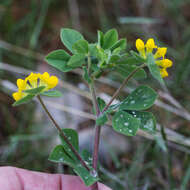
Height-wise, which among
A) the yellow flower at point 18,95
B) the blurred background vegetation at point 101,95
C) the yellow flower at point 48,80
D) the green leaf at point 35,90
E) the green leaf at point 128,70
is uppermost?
the green leaf at point 128,70

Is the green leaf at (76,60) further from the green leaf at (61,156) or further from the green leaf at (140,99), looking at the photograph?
the green leaf at (61,156)

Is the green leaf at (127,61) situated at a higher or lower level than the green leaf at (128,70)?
higher

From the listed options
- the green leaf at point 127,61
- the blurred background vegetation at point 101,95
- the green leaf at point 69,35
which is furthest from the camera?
the blurred background vegetation at point 101,95

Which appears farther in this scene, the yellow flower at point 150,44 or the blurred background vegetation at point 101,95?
the blurred background vegetation at point 101,95

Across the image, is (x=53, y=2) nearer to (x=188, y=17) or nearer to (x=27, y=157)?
(x=188, y=17)

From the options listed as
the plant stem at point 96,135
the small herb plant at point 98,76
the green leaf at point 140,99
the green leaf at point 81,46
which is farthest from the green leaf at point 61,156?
the green leaf at point 81,46

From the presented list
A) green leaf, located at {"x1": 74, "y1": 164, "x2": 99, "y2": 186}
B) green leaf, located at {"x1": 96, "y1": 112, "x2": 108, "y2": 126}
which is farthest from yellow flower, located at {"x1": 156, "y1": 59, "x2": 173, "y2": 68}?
green leaf, located at {"x1": 74, "y1": 164, "x2": 99, "y2": 186}

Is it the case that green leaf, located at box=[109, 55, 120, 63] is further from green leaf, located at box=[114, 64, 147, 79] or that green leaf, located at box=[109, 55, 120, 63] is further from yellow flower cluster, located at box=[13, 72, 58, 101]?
yellow flower cluster, located at box=[13, 72, 58, 101]
